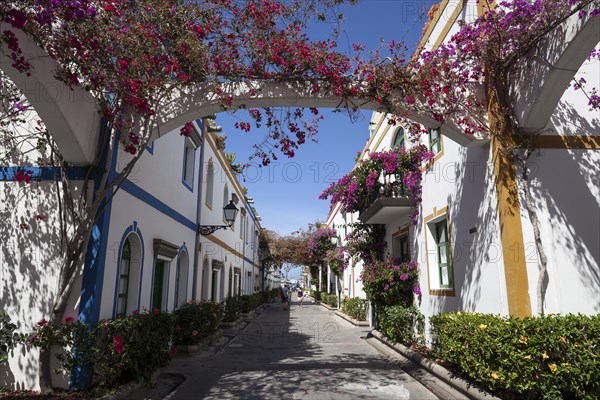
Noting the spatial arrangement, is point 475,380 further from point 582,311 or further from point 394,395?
point 582,311

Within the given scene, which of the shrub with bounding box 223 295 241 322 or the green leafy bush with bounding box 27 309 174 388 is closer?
the green leafy bush with bounding box 27 309 174 388

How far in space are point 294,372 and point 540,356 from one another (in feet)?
13.8

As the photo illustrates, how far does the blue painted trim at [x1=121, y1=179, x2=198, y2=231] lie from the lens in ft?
22.4

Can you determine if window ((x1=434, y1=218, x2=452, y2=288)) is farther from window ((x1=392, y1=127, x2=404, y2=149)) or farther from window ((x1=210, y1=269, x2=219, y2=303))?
window ((x1=210, y1=269, x2=219, y2=303))

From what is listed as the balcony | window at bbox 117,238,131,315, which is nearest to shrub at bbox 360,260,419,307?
the balcony

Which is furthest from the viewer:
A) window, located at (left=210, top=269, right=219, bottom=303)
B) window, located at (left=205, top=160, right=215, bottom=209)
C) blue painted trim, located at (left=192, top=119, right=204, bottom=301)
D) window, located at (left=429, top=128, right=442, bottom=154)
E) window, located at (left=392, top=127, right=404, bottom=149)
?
window, located at (left=210, top=269, right=219, bottom=303)

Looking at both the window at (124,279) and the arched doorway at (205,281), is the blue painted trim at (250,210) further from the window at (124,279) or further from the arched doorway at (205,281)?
the window at (124,279)

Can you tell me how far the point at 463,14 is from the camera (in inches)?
284

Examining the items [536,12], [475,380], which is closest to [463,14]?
[536,12]

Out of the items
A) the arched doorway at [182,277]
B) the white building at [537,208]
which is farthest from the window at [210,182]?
the white building at [537,208]

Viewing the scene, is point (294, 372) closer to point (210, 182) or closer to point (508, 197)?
point (508, 197)

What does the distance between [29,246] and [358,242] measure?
9195 mm

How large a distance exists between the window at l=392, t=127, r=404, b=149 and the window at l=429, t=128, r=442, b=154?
5.73ft

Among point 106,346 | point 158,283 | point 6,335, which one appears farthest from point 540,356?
point 158,283
